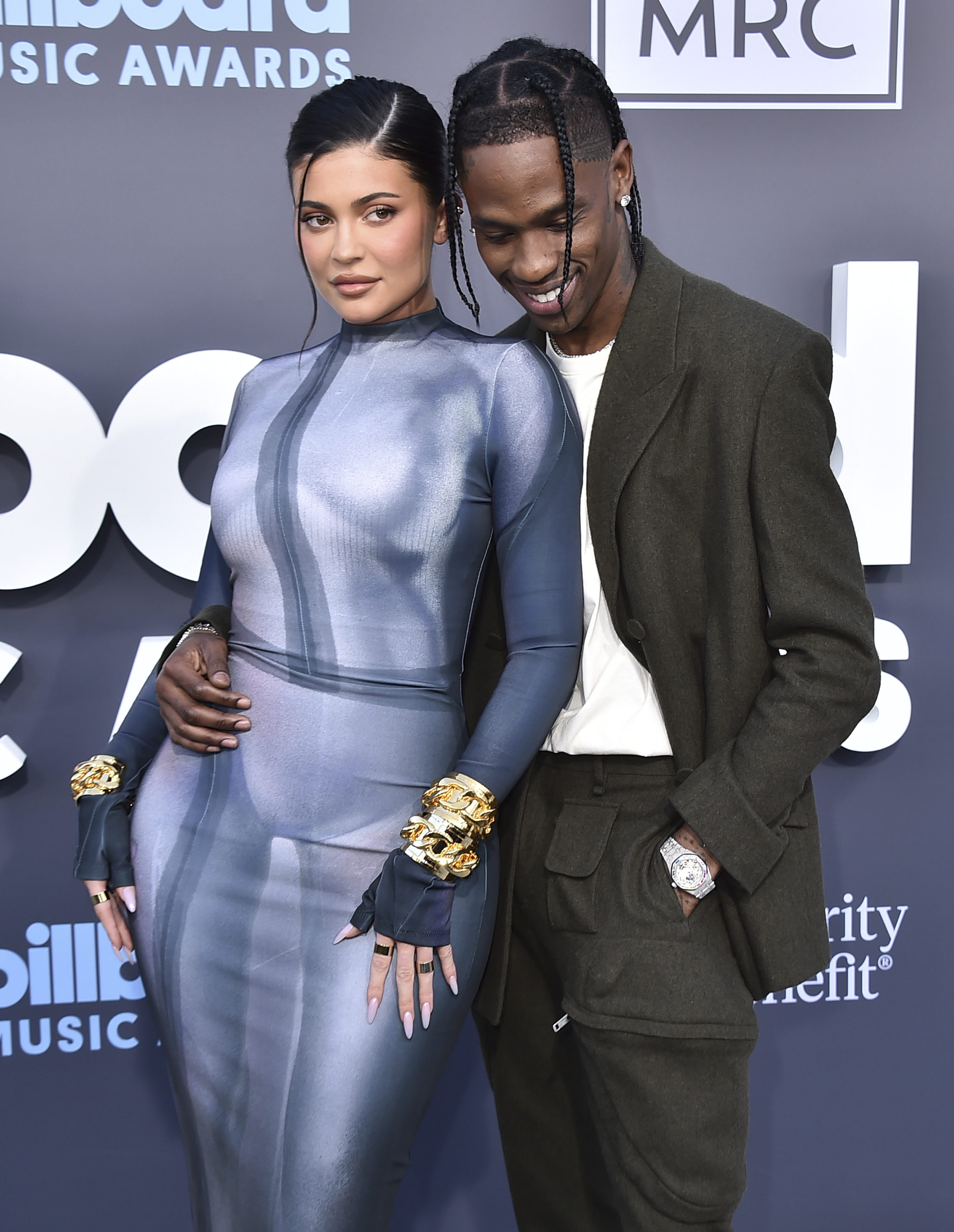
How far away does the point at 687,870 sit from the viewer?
125 centimetres

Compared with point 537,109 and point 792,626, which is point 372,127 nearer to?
point 537,109

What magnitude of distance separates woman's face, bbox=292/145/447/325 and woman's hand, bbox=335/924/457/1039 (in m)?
0.71

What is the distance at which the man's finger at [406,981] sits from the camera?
46.0 inches

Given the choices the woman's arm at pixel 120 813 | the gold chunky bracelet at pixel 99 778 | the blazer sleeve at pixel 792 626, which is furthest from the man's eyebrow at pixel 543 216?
the gold chunky bracelet at pixel 99 778

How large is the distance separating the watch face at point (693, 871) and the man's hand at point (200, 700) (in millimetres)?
522

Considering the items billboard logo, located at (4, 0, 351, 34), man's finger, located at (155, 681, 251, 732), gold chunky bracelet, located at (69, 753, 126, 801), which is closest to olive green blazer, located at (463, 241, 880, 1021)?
man's finger, located at (155, 681, 251, 732)

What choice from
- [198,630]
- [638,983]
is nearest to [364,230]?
[198,630]

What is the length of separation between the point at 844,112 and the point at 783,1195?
2.12m

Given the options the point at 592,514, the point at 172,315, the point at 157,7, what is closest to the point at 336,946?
the point at 592,514

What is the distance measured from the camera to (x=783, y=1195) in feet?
7.40

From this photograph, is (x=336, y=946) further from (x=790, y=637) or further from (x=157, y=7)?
(x=157, y=7)

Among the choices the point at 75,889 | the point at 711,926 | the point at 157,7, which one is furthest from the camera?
the point at 75,889

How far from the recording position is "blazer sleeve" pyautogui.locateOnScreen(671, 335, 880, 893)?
3.94 feet

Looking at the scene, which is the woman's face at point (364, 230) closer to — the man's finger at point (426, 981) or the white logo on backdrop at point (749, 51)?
the man's finger at point (426, 981)
